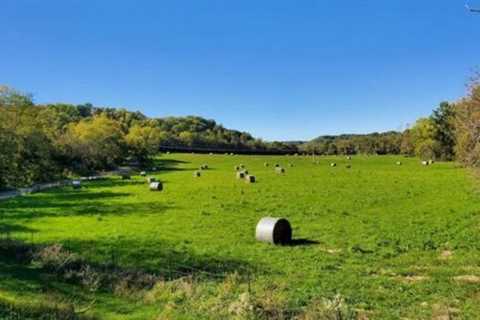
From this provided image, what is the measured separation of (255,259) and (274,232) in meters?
2.76

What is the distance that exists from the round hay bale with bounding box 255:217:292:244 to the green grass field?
441 mm

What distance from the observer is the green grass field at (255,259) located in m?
11.7

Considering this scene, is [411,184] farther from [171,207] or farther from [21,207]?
[21,207]

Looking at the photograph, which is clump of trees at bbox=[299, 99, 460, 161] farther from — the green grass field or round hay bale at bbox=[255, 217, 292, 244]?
round hay bale at bbox=[255, 217, 292, 244]

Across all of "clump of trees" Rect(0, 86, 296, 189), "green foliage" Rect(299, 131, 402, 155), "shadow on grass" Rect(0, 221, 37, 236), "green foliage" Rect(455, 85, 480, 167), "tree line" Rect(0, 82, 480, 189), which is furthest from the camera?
"green foliage" Rect(299, 131, 402, 155)

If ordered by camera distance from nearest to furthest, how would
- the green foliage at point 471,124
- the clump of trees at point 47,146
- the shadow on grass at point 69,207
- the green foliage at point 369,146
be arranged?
1. the green foliage at point 471,124
2. the shadow on grass at point 69,207
3. the clump of trees at point 47,146
4. the green foliage at point 369,146

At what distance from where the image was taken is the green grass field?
11.7m

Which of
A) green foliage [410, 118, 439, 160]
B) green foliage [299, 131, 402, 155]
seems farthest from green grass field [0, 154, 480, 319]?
green foliage [299, 131, 402, 155]

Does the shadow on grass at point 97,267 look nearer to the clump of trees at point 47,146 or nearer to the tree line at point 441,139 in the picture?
the tree line at point 441,139

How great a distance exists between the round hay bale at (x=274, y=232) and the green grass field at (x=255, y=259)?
17.4 inches

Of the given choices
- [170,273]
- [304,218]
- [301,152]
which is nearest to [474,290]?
[170,273]

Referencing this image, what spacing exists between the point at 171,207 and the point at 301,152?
539 feet

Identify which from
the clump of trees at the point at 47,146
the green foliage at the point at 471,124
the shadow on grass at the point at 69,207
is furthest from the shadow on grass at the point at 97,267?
the clump of trees at the point at 47,146

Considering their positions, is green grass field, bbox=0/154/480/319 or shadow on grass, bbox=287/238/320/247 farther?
shadow on grass, bbox=287/238/320/247
